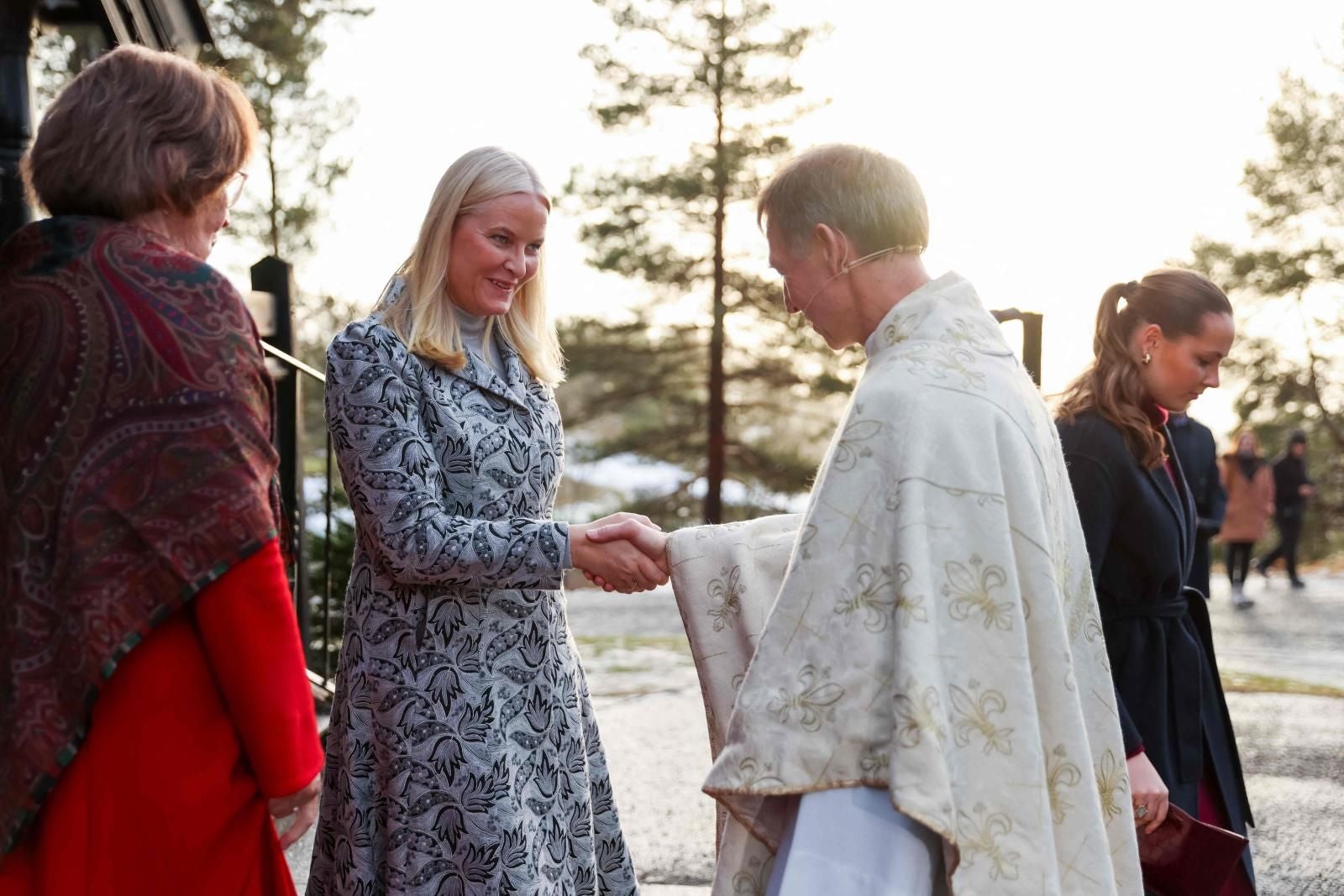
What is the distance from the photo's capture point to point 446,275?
2.88 m

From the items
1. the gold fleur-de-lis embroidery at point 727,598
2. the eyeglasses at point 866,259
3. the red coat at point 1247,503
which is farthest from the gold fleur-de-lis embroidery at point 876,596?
the red coat at point 1247,503

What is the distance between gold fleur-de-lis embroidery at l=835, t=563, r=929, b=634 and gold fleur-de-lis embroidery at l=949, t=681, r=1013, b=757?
138 mm

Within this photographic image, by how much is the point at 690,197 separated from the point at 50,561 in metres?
22.6

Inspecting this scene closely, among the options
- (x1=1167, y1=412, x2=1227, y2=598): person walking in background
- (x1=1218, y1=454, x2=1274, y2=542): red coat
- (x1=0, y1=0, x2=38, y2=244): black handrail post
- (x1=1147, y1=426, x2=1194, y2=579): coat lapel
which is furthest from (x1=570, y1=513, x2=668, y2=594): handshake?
(x1=1218, y1=454, x2=1274, y2=542): red coat

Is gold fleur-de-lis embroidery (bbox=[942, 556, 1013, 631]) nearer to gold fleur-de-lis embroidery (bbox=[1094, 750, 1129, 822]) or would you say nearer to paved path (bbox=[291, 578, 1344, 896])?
gold fleur-de-lis embroidery (bbox=[1094, 750, 1129, 822])

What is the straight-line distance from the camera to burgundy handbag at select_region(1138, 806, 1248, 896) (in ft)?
9.62

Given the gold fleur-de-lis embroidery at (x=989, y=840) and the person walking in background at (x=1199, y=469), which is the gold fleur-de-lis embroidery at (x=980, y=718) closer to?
the gold fleur-de-lis embroidery at (x=989, y=840)

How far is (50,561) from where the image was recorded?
1897 mm

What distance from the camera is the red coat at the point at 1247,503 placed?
1650cm

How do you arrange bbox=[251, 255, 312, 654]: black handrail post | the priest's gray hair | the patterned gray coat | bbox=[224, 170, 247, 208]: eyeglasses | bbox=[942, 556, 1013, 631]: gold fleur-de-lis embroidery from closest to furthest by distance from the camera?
1. bbox=[942, 556, 1013, 631]: gold fleur-de-lis embroidery
2. bbox=[224, 170, 247, 208]: eyeglasses
3. the priest's gray hair
4. the patterned gray coat
5. bbox=[251, 255, 312, 654]: black handrail post

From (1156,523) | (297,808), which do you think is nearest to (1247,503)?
(1156,523)

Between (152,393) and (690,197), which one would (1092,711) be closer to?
(152,393)

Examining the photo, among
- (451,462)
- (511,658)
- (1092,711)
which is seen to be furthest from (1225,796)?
(451,462)

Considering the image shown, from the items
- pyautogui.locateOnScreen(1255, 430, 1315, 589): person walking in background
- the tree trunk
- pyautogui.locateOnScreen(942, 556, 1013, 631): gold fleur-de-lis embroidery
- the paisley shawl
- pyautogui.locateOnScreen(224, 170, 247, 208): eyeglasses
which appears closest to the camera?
the paisley shawl
